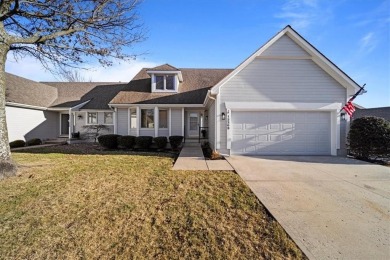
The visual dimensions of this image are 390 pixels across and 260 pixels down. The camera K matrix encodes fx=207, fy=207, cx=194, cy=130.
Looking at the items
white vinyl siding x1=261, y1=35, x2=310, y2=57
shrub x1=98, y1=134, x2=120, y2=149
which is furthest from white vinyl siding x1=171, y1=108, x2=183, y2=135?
white vinyl siding x1=261, y1=35, x2=310, y2=57

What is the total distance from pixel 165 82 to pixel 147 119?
3.10 meters

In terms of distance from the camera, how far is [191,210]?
420cm

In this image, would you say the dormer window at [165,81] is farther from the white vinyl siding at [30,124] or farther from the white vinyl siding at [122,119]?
the white vinyl siding at [30,124]

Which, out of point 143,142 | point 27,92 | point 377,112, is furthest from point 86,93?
point 377,112

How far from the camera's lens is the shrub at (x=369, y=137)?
8.88m

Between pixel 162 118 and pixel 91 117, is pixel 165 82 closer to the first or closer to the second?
pixel 162 118

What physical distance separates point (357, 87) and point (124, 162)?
11.0 meters

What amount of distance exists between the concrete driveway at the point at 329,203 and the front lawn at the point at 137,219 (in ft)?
1.17

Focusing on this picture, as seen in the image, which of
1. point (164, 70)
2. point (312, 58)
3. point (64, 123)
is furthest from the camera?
point (64, 123)

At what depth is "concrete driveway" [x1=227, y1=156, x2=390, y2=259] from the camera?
10.2 feet

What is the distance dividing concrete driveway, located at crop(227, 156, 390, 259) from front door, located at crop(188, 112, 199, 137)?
8.46m

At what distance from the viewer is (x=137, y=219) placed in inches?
154

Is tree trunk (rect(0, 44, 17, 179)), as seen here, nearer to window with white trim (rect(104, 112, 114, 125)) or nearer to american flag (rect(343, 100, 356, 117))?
window with white trim (rect(104, 112, 114, 125))

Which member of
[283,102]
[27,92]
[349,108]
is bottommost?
[349,108]
